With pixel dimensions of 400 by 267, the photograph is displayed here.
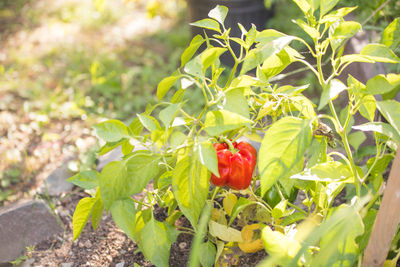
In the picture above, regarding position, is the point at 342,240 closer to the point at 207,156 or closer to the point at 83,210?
the point at 207,156

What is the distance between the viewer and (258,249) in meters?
1.11

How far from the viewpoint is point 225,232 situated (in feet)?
3.46

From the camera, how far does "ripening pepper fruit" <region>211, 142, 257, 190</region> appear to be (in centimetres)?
95

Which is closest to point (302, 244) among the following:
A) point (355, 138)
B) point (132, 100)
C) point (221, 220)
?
point (221, 220)

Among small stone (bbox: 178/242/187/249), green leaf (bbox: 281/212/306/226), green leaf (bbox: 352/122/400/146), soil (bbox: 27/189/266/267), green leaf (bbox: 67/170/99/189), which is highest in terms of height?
green leaf (bbox: 352/122/400/146)

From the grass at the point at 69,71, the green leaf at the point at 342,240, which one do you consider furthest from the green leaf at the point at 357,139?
the grass at the point at 69,71

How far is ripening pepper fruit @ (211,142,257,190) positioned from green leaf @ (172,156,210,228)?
3.8 inches

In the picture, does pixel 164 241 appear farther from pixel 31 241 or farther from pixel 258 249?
pixel 31 241

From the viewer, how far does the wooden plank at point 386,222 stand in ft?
2.52

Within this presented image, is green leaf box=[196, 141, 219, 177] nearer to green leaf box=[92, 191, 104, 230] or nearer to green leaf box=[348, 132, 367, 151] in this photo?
green leaf box=[92, 191, 104, 230]

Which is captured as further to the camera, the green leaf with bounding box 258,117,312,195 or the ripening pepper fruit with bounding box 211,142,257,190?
the ripening pepper fruit with bounding box 211,142,257,190

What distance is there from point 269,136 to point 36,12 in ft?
8.72

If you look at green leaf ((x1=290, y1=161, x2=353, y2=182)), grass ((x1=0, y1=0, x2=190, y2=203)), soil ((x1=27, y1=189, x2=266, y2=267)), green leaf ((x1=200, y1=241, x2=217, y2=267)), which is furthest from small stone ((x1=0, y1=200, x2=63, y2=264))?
green leaf ((x1=290, y1=161, x2=353, y2=182))

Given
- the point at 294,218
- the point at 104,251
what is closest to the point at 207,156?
the point at 294,218
